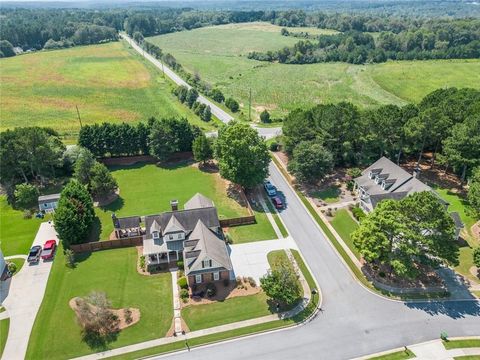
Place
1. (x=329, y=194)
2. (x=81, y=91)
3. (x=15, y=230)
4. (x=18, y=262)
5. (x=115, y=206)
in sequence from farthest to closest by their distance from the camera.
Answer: (x=81, y=91)
(x=329, y=194)
(x=115, y=206)
(x=15, y=230)
(x=18, y=262)

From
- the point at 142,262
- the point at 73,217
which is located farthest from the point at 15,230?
the point at 142,262

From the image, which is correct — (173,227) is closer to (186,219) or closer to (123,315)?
(186,219)

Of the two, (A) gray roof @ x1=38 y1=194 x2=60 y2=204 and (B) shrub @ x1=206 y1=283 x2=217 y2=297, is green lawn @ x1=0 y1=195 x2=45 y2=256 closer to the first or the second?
(A) gray roof @ x1=38 y1=194 x2=60 y2=204

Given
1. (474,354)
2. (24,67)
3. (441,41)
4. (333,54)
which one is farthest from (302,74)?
(474,354)

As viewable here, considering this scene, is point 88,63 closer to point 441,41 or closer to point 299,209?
point 299,209

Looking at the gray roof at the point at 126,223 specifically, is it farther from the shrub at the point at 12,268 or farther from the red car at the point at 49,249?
the shrub at the point at 12,268

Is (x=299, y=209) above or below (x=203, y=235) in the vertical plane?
below

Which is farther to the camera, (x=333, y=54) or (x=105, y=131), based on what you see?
(x=333, y=54)
